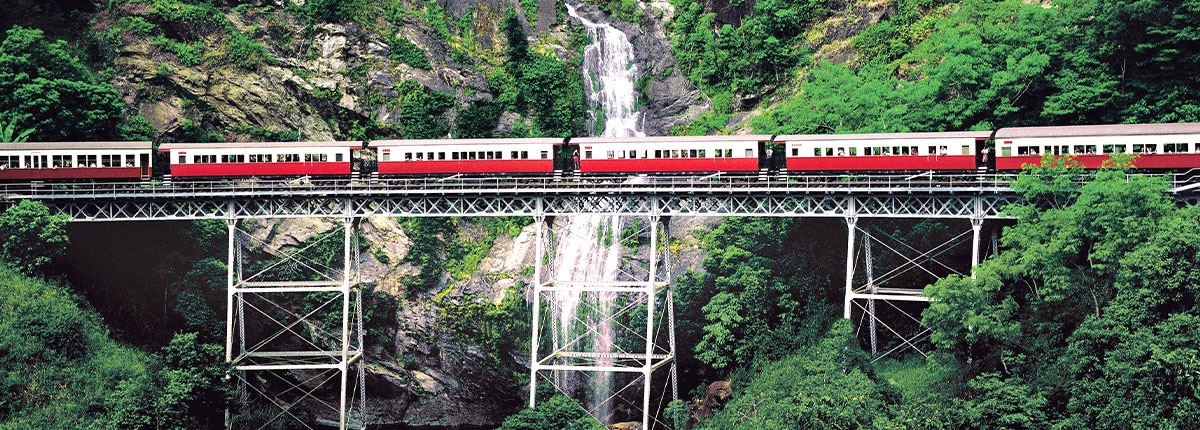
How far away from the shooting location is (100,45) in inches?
2783

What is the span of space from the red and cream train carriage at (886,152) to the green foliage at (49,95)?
3416cm

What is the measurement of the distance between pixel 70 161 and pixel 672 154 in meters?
26.5

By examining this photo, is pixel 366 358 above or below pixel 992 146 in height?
below

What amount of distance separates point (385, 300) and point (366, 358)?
3.15 m

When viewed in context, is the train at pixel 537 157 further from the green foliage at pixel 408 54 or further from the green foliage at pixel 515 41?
the green foliage at pixel 515 41

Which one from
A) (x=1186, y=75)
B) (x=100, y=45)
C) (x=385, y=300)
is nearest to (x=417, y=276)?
(x=385, y=300)

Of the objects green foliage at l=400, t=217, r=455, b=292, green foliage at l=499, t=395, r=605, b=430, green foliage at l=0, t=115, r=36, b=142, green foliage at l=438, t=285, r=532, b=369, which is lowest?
green foliage at l=499, t=395, r=605, b=430

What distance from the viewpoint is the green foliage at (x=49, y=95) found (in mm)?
62000

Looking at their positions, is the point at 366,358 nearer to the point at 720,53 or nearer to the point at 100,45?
the point at 100,45

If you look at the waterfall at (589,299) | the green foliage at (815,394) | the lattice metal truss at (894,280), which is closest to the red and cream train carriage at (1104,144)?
the lattice metal truss at (894,280)

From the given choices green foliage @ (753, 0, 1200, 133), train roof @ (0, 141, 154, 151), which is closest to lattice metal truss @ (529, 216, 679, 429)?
green foliage @ (753, 0, 1200, 133)

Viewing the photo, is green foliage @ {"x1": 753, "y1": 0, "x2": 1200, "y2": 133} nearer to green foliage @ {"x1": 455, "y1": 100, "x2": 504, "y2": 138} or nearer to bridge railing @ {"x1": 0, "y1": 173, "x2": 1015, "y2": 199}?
bridge railing @ {"x1": 0, "y1": 173, "x2": 1015, "y2": 199}

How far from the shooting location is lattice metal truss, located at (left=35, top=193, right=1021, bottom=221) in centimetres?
5231

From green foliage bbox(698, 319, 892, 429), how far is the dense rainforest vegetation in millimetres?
118
